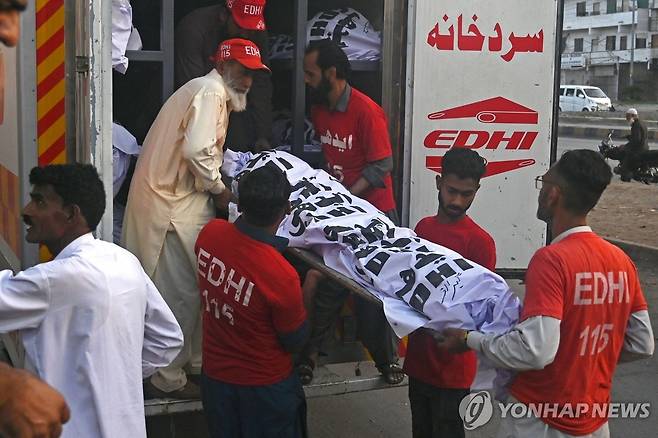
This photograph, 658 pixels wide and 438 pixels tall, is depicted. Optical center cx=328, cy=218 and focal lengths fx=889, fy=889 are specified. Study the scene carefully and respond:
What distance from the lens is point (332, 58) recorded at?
435cm

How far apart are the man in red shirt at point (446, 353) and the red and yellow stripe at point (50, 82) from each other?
1.49 meters

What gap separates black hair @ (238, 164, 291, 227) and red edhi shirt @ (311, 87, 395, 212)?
1054 millimetres

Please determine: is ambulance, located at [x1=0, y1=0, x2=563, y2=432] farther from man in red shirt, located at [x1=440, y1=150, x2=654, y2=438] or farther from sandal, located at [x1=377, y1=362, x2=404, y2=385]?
man in red shirt, located at [x1=440, y1=150, x2=654, y2=438]

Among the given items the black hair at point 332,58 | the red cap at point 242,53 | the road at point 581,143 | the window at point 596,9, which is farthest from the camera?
the window at point 596,9

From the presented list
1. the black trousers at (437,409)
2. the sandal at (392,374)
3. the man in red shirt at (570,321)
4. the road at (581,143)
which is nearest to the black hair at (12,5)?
the man in red shirt at (570,321)

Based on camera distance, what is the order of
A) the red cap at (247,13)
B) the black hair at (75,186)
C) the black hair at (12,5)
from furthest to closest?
the red cap at (247,13) → the black hair at (75,186) → the black hair at (12,5)

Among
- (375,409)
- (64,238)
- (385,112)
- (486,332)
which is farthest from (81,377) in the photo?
(375,409)

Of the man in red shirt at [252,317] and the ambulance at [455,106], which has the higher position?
the ambulance at [455,106]

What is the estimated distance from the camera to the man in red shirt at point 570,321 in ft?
8.43

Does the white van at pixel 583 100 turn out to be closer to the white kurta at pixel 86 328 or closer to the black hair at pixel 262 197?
the black hair at pixel 262 197

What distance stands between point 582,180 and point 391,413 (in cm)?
295

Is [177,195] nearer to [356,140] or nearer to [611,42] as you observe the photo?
[356,140]

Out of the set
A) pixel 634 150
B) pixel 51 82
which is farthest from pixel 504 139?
pixel 634 150

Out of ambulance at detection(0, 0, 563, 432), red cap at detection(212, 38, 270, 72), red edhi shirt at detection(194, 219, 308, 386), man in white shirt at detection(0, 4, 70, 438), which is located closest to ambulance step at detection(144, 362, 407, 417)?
ambulance at detection(0, 0, 563, 432)
